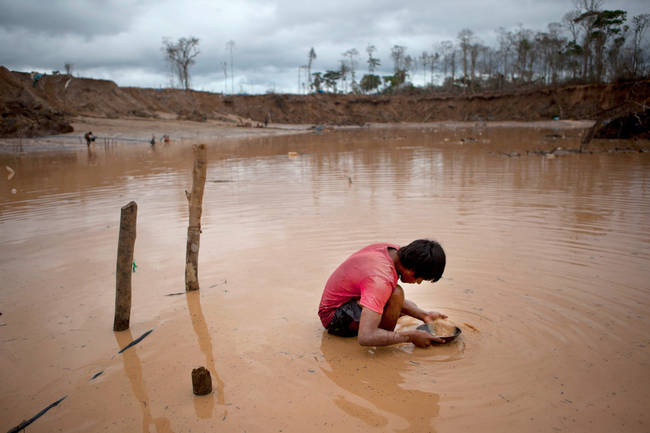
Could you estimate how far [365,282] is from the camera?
8.81 feet

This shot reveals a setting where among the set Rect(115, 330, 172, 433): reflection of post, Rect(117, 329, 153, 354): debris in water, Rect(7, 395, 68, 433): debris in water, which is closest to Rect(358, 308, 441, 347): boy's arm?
Rect(115, 330, 172, 433): reflection of post

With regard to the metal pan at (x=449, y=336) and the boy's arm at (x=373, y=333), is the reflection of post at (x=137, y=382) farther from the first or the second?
the metal pan at (x=449, y=336)

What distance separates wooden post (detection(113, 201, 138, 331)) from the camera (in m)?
3.22

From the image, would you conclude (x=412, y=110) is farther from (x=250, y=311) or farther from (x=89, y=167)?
(x=250, y=311)

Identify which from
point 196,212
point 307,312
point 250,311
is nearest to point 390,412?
point 307,312

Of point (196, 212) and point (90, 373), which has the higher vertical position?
point (196, 212)

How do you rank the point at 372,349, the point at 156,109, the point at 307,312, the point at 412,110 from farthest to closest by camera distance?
the point at 412,110 < the point at 156,109 < the point at 307,312 < the point at 372,349

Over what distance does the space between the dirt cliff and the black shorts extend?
2156 cm

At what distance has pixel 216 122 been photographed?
4128 cm

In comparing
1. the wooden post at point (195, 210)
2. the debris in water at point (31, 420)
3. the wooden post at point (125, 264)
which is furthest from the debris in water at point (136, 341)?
the wooden post at point (195, 210)

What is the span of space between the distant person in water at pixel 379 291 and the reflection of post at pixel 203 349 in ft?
2.79

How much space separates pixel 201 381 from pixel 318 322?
1.16 metres

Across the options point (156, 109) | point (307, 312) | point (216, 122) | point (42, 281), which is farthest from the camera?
point (156, 109)

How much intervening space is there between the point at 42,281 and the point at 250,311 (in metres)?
2.39
